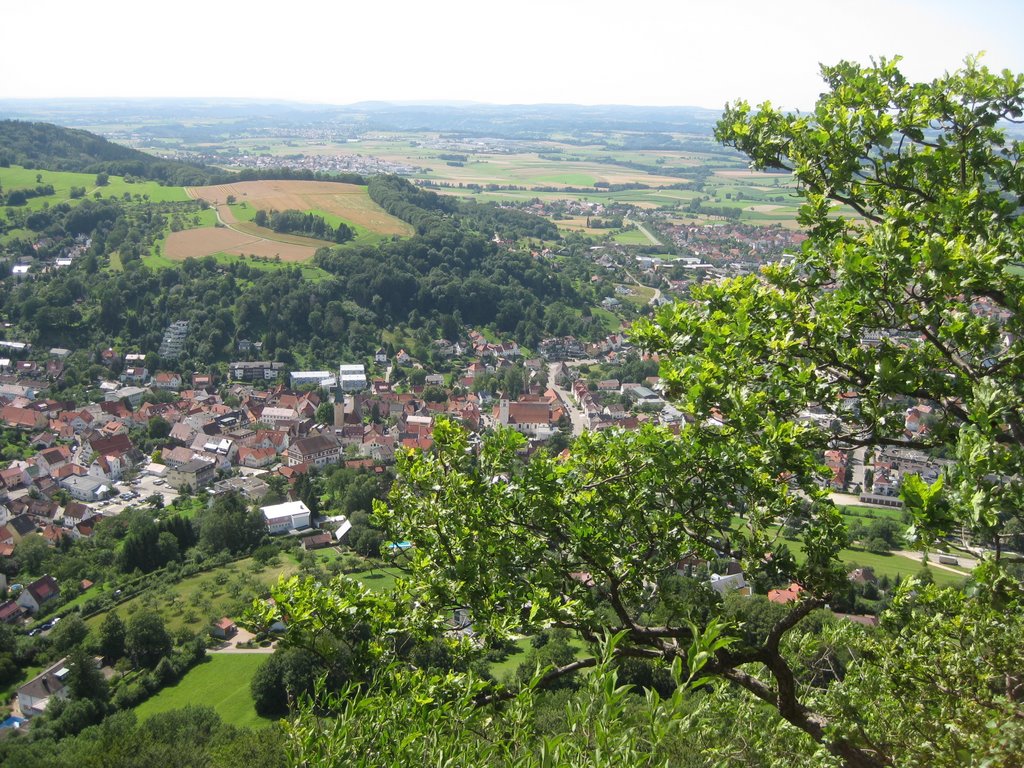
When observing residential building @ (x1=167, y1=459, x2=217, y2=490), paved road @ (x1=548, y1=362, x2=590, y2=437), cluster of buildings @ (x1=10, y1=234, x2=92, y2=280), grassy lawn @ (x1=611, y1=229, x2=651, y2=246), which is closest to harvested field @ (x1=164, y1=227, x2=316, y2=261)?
cluster of buildings @ (x1=10, y1=234, x2=92, y2=280)

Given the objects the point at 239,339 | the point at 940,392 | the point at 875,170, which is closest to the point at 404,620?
the point at 940,392

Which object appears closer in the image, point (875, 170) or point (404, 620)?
point (404, 620)

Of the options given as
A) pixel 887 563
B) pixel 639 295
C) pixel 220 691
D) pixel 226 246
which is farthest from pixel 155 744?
pixel 639 295

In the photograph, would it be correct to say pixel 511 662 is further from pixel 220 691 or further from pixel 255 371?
pixel 255 371

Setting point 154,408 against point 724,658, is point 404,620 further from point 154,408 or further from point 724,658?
point 154,408

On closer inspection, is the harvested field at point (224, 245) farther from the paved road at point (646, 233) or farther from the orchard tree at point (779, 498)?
the orchard tree at point (779, 498)

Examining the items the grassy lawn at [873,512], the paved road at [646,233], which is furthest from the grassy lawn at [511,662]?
the paved road at [646,233]

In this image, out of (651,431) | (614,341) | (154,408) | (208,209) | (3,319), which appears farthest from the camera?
(208,209)

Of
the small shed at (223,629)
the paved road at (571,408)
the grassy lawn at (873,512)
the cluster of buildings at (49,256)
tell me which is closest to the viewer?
the small shed at (223,629)
